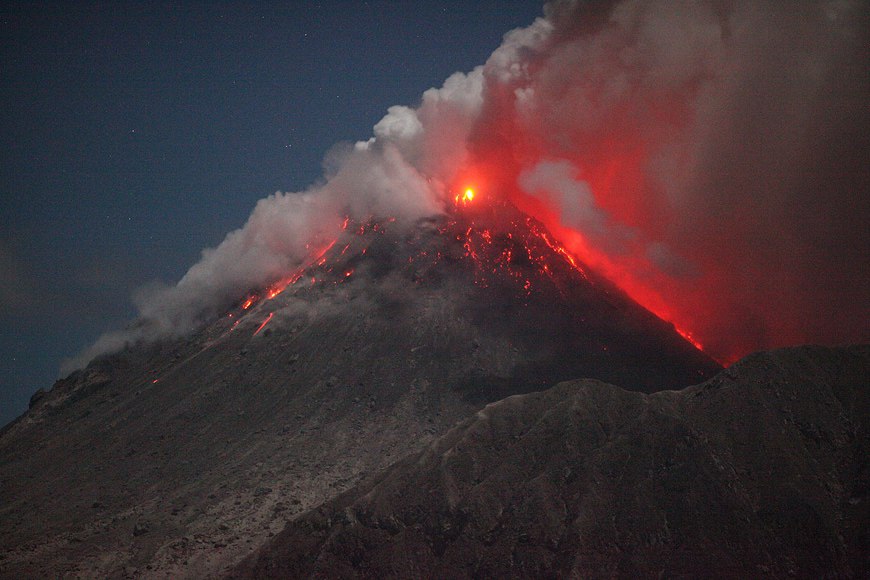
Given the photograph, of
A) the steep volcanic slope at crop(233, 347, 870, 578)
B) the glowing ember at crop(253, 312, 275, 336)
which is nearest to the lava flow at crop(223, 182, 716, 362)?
the glowing ember at crop(253, 312, 275, 336)

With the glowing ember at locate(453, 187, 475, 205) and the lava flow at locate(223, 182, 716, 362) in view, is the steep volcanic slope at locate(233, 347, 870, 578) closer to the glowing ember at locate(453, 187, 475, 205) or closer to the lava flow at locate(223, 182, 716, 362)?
the lava flow at locate(223, 182, 716, 362)

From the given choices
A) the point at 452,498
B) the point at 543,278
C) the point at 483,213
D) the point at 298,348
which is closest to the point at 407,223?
the point at 483,213

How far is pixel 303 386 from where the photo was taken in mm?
84688

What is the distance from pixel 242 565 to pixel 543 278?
6719cm

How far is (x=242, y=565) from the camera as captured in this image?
52.4 metres

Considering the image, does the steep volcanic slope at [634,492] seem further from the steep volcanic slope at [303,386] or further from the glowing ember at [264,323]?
the glowing ember at [264,323]

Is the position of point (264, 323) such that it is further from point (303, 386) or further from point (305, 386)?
point (305, 386)

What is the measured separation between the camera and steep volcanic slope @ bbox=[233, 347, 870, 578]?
44031 millimetres

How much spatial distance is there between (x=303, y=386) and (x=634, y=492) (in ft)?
160

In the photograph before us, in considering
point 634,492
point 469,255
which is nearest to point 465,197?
point 469,255

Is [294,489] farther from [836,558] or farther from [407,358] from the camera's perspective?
[836,558]

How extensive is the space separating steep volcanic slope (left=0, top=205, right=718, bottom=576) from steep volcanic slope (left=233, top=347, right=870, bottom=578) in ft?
44.9

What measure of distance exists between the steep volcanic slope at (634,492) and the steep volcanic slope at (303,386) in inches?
539

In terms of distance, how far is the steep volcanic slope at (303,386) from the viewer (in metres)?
62.2
